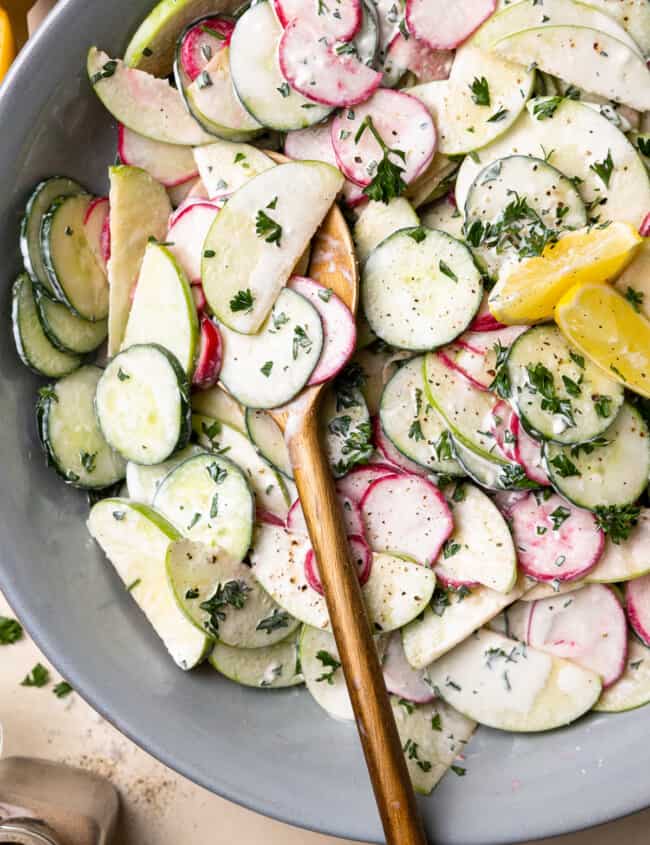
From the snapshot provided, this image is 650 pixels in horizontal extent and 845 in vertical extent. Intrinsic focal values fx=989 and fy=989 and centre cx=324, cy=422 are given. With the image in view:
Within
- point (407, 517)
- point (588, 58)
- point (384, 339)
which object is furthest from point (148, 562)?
point (588, 58)

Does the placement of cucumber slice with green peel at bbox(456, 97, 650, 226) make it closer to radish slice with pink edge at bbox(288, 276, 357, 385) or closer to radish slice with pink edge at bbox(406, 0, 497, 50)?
radish slice with pink edge at bbox(406, 0, 497, 50)

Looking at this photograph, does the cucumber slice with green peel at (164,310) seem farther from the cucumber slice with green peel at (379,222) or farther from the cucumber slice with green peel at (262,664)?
the cucumber slice with green peel at (262,664)

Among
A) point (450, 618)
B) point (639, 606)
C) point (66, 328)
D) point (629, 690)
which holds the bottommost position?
point (629, 690)

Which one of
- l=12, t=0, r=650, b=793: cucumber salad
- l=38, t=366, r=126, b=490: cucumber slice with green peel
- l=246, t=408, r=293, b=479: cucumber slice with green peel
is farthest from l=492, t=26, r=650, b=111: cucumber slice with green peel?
l=38, t=366, r=126, b=490: cucumber slice with green peel

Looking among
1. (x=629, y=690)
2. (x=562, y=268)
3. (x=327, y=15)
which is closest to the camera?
(x=562, y=268)

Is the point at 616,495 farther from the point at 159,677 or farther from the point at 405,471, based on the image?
the point at 159,677

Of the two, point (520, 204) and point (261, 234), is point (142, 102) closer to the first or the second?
point (261, 234)

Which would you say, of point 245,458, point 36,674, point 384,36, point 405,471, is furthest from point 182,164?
point 36,674
